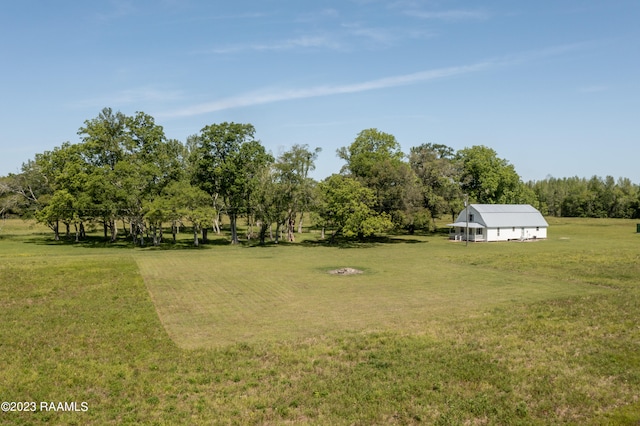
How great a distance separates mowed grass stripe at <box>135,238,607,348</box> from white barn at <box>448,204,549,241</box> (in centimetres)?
2225

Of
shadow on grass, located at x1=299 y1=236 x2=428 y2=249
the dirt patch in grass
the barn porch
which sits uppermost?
the barn porch

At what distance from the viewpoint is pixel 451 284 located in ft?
103

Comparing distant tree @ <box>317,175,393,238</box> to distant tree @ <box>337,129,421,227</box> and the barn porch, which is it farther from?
the barn porch

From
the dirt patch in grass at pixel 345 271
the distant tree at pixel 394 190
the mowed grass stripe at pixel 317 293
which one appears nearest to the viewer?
the mowed grass stripe at pixel 317 293

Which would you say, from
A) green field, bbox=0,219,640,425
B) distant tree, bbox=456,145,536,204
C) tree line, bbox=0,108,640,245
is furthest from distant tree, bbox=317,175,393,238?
distant tree, bbox=456,145,536,204

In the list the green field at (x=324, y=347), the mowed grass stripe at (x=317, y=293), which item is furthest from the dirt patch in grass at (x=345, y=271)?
the green field at (x=324, y=347)

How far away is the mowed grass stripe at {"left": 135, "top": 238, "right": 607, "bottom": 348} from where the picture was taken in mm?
20766

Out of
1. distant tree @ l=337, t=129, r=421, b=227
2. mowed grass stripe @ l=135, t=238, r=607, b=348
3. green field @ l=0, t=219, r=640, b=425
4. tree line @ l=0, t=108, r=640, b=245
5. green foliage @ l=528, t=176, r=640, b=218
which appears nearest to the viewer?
green field @ l=0, t=219, r=640, b=425

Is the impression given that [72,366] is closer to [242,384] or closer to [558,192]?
[242,384]

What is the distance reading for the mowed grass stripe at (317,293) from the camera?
2077cm

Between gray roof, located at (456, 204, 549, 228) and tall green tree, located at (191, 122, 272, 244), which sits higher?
tall green tree, located at (191, 122, 272, 244)

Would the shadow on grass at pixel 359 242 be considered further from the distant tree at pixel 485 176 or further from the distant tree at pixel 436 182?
the distant tree at pixel 485 176

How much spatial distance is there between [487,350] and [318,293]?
521 inches

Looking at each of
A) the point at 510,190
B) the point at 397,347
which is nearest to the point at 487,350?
the point at 397,347
